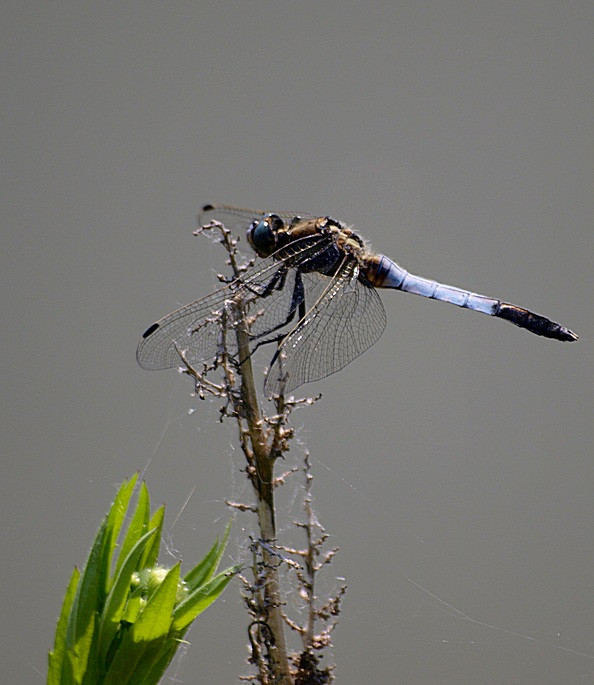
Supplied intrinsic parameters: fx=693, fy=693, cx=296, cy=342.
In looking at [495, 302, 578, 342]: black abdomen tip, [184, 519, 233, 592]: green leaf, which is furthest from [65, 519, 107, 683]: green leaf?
[495, 302, 578, 342]: black abdomen tip

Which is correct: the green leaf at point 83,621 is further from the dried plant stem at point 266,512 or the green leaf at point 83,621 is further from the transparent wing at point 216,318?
the transparent wing at point 216,318

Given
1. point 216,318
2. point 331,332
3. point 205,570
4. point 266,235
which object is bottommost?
point 205,570

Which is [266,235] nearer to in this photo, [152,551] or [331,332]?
[331,332]

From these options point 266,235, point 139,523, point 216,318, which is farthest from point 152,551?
point 266,235

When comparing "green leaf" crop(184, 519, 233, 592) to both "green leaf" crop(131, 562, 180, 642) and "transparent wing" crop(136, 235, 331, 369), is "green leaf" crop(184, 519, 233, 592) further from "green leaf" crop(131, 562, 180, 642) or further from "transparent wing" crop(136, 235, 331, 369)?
"transparent wing" crop(136, 235, 331, 369)

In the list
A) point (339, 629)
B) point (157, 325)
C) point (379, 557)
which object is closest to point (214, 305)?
point (157, 325)

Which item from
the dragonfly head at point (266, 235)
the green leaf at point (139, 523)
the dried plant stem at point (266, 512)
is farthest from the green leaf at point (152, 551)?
the dragonfly head at point (266, 235)

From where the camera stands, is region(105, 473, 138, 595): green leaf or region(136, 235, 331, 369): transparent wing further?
region(136, 235, 331, 369): transparent wing
